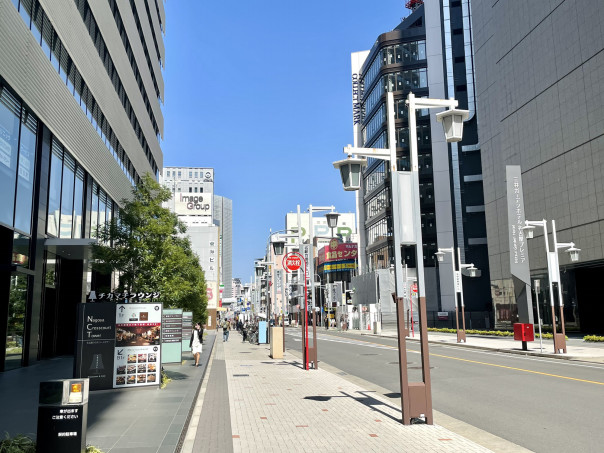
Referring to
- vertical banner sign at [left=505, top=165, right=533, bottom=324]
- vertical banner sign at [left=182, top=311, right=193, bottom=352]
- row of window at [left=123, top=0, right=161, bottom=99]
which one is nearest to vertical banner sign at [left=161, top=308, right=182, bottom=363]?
vertical banner sign at [left=182, top=311, right=193, bottom=352]

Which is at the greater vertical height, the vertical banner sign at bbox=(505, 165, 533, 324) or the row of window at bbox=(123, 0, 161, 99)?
the row of window at bbox=(123, 0, 161, 99)

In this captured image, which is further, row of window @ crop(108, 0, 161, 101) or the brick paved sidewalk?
row of window @ crop(108, 0, 161, 101)

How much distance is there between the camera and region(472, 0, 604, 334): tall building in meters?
40.2

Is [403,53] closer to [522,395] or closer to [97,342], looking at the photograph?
[522,395]

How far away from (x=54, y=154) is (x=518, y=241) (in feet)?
106

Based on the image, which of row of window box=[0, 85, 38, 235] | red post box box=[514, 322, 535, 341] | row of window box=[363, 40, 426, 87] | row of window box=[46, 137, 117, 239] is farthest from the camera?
row of window box=[363, 40, 426, 87]

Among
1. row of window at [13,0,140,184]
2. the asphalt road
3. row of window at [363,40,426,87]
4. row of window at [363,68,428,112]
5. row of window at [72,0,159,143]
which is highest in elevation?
row of window at [363,40,426,87]

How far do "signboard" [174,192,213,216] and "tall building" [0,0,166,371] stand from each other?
346 ft

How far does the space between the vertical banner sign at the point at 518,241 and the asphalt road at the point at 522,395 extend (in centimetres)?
1661

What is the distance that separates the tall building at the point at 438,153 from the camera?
3059 inches

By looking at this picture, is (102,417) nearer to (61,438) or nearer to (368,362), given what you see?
(61,438)

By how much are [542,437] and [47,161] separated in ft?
71.5

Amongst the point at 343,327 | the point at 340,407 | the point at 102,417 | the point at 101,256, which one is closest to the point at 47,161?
the point at 101,256

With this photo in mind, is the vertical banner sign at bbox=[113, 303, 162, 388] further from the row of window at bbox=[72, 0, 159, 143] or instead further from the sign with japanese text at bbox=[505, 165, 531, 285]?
the sign with japanese text at bbox=[505, 165, 531, 285]
